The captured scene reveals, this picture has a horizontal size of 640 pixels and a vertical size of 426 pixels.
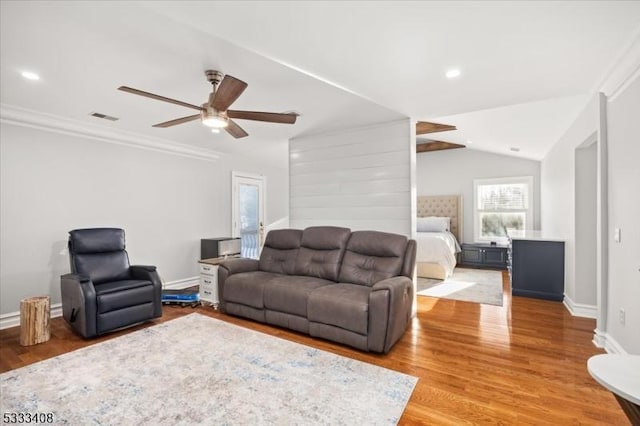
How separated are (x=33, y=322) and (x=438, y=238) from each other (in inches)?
236

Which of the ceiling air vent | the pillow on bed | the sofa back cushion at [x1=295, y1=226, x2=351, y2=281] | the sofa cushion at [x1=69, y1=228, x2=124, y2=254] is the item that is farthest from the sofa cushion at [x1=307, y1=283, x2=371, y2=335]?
the pillow on bed

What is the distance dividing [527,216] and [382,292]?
6020 millimetres

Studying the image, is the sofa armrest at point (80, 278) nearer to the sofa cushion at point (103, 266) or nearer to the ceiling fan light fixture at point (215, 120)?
the sofa cushion at point (103, 266)

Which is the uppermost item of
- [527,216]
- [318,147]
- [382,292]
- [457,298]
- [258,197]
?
[318,147]

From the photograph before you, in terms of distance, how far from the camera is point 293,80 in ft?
9.34

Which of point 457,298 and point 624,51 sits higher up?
point 624,51

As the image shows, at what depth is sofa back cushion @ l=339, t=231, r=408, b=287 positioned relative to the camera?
335 cm

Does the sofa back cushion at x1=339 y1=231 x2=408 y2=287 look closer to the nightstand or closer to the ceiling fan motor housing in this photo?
the ceiling fan motor housing

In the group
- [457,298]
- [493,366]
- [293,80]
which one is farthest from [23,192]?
[457,298]

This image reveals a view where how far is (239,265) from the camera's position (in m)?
4.07

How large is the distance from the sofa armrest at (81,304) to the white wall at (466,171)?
746 cm

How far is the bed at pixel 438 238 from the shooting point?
580cm

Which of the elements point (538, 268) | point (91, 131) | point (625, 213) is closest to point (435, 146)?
point (538, 268)

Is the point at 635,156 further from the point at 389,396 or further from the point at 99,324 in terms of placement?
the point at 99,324
